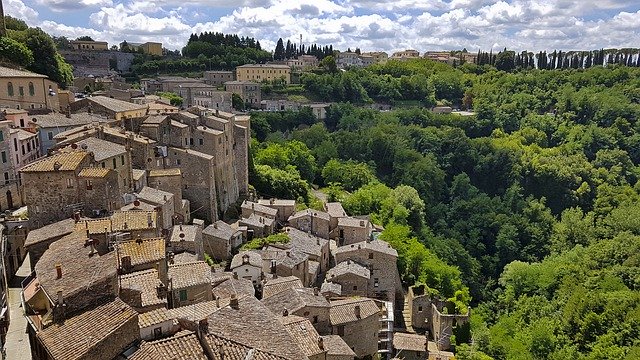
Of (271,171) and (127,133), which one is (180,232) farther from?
(271,171)

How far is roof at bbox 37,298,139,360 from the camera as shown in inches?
614

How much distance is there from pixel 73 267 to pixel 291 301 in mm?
13184

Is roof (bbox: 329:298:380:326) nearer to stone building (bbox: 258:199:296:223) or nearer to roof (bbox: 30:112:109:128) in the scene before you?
stone building (bbox: 258:199:296:223)

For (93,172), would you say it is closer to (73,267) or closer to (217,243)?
(73,267)

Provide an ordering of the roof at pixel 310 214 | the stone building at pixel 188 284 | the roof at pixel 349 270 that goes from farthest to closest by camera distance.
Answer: the roof at pixel 310 214, the roof at pixel 349 270, the stone building at pixel 188 284

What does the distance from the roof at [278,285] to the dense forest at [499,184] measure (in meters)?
15.6

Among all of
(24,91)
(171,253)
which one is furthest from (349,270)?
(24,91)

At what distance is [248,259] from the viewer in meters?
34.4

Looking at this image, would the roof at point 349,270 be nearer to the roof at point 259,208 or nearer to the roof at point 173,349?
the roof at point 259,208

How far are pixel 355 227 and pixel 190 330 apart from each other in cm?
3008

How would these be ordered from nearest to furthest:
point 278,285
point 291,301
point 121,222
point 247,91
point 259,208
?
point 121,222
point 291,301
point 278,285
point 259,208
point 247,91

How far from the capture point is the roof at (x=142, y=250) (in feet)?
70.8

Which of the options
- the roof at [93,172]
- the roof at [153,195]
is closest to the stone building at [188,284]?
the roof at [93,172]

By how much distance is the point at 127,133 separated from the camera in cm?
3869
